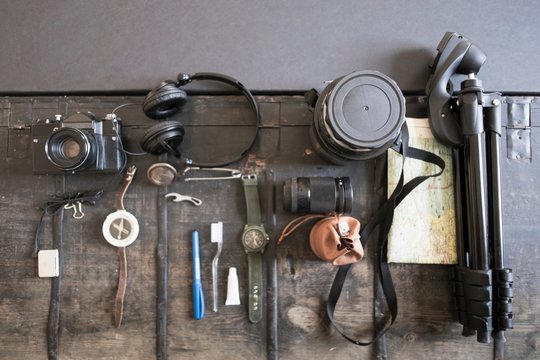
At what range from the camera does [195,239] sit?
1.04 metres

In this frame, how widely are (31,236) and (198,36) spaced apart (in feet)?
2.94

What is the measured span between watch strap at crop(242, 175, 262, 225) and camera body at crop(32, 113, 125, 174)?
1.39 feet

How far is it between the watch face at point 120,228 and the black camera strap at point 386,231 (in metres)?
0.68

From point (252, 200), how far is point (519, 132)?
36.4 inches

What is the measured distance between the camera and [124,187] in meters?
1.07

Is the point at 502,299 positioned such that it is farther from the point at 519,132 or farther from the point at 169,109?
the point at 169,109

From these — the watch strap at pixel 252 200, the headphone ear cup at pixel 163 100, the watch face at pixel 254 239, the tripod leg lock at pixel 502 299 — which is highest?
the headphone ear cup at pixel 163 100

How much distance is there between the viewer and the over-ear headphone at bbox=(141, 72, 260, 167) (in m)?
0.96

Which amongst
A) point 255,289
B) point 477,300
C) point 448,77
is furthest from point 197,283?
point 448,77

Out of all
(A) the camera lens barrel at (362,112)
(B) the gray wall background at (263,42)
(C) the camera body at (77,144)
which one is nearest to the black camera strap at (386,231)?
(A) the camera lens barrel at (362,112)

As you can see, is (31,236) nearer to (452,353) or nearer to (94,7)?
(94,7)

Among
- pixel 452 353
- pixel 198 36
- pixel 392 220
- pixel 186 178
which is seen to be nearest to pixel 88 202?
pixel 186 178

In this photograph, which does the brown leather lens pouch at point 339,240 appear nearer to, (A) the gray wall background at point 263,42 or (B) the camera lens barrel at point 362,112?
(B) the camera lens barrel at point 362,112

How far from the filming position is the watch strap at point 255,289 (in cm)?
103
